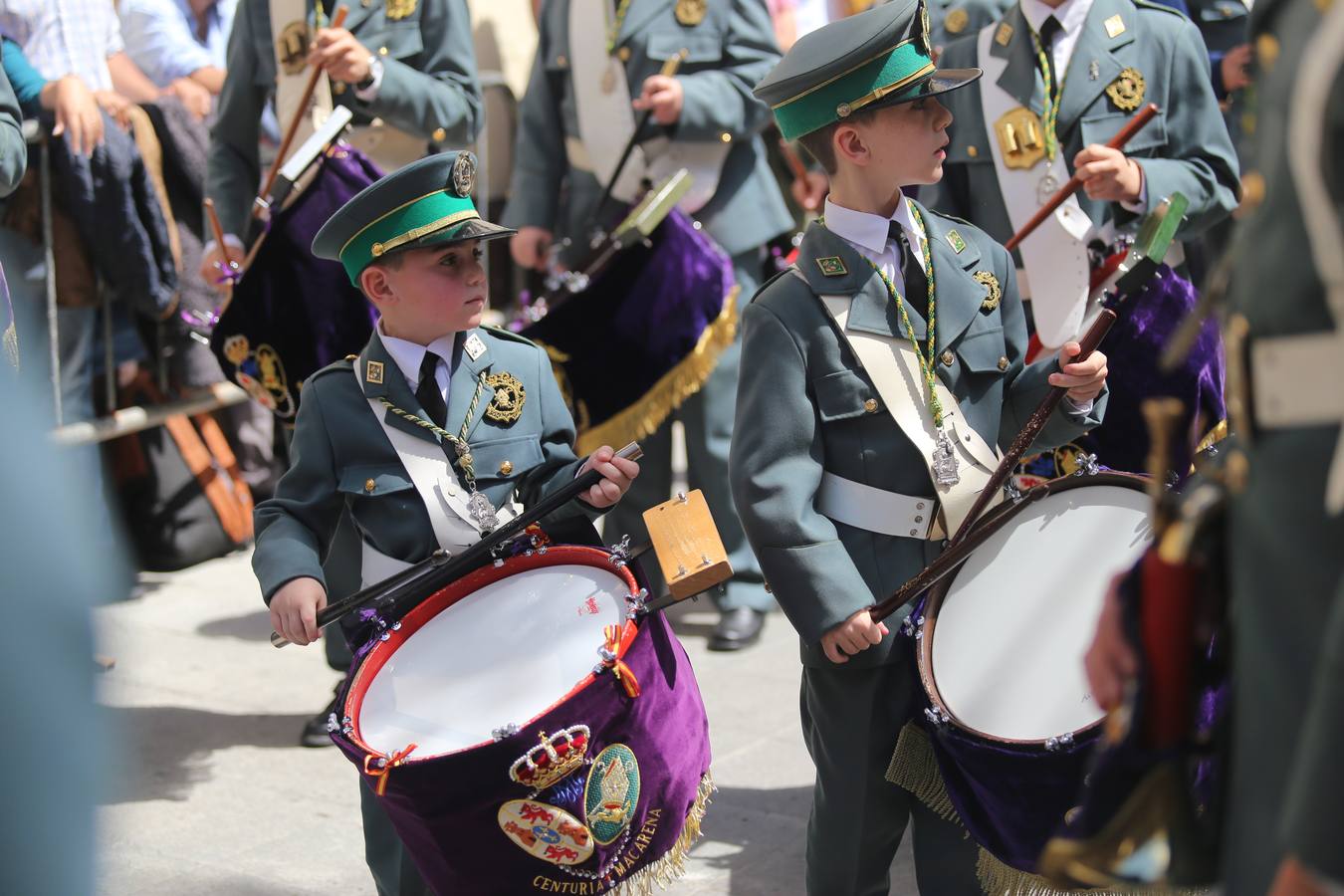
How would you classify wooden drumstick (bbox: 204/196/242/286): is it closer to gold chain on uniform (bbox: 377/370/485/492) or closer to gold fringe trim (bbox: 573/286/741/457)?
gold fringe trim (bbox: 573/286/741/457)

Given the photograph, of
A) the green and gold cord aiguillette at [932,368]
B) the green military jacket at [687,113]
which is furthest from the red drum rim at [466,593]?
the green military jacket at [687,113]

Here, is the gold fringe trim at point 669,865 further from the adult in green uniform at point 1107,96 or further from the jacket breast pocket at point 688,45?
the jacket breast pocket at point 688,45

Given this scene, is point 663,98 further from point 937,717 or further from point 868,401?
point 937,717

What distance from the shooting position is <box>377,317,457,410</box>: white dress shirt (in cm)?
310

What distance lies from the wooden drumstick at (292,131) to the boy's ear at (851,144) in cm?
179

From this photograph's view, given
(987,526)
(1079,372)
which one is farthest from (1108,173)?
(987,526)

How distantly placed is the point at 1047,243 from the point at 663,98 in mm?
1513

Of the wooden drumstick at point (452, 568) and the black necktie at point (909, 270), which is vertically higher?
the black necktie at point (909, 270)

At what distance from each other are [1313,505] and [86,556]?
1517 mm

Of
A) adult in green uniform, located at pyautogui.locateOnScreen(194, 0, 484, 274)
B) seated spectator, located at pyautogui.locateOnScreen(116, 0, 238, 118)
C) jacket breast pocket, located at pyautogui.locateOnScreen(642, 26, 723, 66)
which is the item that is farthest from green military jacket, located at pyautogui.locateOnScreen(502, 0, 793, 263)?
seated spectator, located at pyautogui.locateOnScreen(116, 0, 238, 118)

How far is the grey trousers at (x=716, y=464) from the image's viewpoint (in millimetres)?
5348

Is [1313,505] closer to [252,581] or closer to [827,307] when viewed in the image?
[827,307]

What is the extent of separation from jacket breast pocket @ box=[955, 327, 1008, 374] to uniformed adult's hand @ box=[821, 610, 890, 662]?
1.69 feet

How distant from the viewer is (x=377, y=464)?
121 inches
